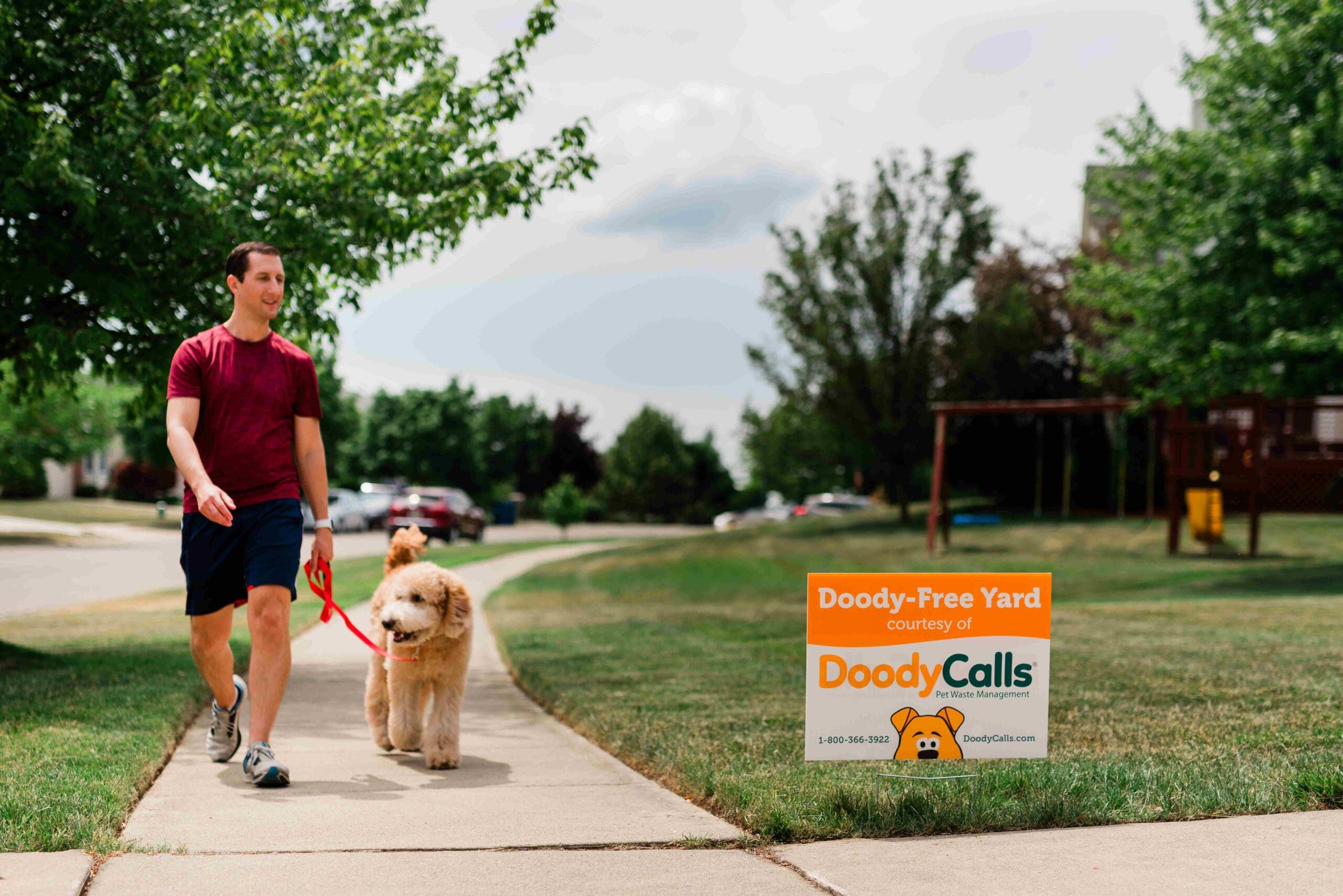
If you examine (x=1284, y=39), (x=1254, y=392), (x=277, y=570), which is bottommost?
(x=277, y=570)

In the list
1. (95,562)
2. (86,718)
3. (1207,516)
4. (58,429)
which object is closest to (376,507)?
(58,429)

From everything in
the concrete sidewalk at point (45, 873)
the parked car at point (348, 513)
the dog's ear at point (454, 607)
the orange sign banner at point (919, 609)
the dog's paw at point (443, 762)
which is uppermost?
the orange sign banner at point (919, 609)

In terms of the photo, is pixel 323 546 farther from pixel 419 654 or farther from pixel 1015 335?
pixel 1015 335

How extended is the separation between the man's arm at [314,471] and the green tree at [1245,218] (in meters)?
12.9

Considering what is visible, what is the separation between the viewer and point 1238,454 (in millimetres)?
24922

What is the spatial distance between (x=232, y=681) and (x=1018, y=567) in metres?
18.0

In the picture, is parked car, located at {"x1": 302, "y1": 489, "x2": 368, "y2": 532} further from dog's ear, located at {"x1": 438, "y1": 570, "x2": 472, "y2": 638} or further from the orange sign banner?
the orange sign banner

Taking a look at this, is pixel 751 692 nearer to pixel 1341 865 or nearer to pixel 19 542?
pixel 1341 865

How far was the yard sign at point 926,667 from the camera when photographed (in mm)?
4828

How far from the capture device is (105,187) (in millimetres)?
8695

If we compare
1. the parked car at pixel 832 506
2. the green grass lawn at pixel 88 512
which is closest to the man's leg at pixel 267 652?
the green grass lawn at pixel 88 512

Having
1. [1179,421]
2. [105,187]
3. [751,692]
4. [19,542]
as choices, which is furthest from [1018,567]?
[19,542]

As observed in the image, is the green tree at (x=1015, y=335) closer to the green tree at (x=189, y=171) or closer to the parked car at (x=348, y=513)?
the parked car at (x=348, y=513)

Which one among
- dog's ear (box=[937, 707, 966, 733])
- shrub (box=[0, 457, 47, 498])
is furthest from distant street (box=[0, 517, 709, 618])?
dog's ear (box=[937, 707, 966, 733])
